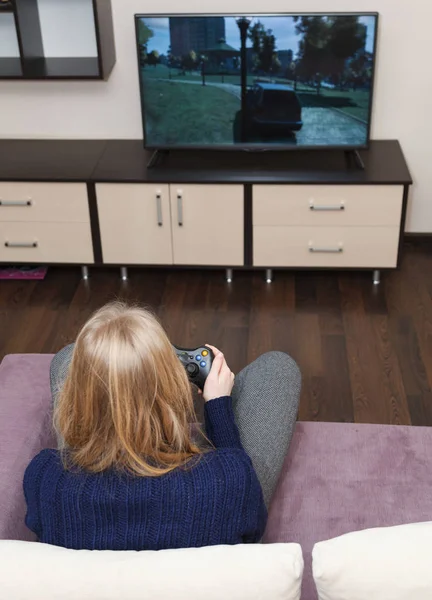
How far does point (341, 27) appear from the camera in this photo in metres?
3.25

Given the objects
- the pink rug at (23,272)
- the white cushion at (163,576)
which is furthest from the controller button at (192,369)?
the pink rug at (23,272)

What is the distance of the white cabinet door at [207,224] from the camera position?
3.41 metres

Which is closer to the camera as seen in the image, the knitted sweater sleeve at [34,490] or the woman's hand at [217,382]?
the knitted sweater sleeve at [34,490]

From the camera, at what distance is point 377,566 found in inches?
50.7

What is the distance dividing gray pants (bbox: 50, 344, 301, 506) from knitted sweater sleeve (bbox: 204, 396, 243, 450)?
13cm

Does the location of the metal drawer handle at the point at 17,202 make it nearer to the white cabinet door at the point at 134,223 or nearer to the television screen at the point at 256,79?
the white cabinet door at the point at 134,223

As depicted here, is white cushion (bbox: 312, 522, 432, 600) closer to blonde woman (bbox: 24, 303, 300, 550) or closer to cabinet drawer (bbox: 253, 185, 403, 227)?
blonde woman (bbox: 24, 303, 300, 550)

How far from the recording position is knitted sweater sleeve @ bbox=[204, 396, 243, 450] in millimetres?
1694

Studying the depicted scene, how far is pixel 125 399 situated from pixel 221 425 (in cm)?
32

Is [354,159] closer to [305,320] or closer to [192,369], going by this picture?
[305,320]

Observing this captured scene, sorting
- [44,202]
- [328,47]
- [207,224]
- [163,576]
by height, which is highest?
[328,47]

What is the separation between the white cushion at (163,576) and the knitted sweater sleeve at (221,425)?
397 mm

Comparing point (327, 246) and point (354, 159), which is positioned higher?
point (354, 159)

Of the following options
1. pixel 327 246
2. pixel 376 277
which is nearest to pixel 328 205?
pixel 327 246
